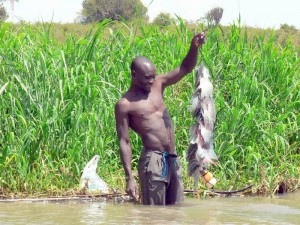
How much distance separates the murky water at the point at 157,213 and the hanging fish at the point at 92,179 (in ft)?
0.67

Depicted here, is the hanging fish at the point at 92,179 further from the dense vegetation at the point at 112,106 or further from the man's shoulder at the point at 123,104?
the man's shoulder at the point at 123,104

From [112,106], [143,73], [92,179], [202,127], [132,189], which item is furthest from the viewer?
[112,106]

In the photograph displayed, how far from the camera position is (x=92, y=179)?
6531mm

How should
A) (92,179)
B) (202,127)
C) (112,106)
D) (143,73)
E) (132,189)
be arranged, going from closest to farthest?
(132,189) < (143,73) < (202,127) < (92,179) < (112,106)

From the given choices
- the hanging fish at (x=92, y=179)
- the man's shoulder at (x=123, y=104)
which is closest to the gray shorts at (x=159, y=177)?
the man's shoulder at (x=123, y=104)

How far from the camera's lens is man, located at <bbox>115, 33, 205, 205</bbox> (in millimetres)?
5465

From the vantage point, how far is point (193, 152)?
5.66 m

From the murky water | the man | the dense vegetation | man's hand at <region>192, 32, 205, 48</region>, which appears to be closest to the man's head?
the man

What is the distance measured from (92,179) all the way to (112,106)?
3.44 ft

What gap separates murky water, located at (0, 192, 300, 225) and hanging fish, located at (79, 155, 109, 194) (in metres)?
0.20

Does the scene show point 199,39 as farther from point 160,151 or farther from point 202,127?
point 160,151

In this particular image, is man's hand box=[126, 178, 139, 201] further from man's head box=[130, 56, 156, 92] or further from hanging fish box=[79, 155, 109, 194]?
hanging fish box=[79, 155, 109, 194]

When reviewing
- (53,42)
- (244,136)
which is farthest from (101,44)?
(244,136)

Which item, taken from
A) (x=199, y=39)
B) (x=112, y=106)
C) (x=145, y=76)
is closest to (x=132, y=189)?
(x=145, y=76)
